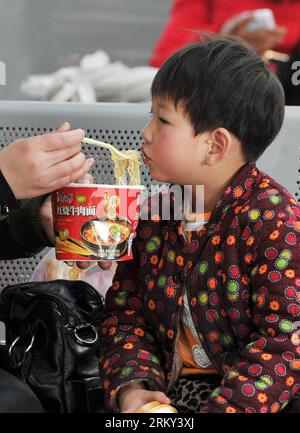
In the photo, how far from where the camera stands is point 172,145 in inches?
50.7

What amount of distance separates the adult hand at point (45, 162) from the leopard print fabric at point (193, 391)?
475mm

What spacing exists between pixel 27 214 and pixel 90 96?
100 centimetres

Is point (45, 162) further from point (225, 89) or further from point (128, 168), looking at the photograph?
point (225, 89)

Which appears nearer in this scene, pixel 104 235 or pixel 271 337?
pixel 271 337

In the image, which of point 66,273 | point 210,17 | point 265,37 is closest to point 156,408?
point 66,273

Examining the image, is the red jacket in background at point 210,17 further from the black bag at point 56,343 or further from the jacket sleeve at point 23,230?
the black bag at point 56,343

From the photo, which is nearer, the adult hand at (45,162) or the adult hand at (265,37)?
the adult hand at (45,162)

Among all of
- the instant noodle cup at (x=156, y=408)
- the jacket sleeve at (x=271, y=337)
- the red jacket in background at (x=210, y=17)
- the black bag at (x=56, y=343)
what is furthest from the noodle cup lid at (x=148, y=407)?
the red jacket in background at (x=210, y=17)

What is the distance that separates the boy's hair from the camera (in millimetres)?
1242

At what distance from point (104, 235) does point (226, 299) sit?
27cm

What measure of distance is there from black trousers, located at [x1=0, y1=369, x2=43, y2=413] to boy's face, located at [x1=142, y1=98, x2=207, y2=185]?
1.61 ft

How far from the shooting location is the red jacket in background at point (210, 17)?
237 cm

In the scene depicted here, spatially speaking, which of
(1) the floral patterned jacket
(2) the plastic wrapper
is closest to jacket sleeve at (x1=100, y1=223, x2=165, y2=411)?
(1) the floral patterned jacket

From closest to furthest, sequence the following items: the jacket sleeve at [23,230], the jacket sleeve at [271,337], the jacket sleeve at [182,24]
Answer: the jacket sleeve at [271,337]
the jacket sleeve at [23,230]
the jacket sleeve at [182,24]
